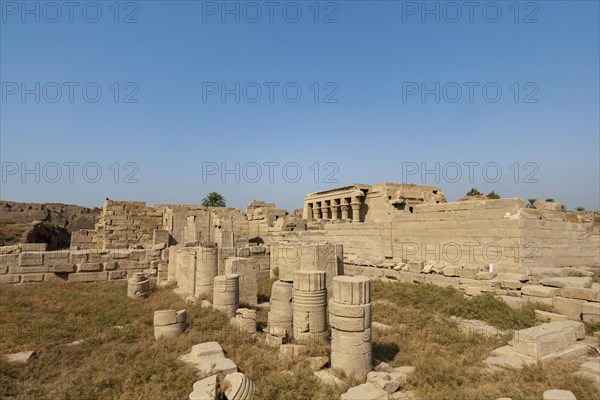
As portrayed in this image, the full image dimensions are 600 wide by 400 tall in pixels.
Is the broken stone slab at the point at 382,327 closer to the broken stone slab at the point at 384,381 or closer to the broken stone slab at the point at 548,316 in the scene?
the broken stone slab at the point at 384,381

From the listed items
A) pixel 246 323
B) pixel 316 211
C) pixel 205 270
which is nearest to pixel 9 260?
pixel 205 270

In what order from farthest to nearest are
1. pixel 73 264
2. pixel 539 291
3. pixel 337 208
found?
1. pixel 337 208
2. pixel 73 264
3. pixel 539 291

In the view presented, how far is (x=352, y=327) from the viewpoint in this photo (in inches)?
194

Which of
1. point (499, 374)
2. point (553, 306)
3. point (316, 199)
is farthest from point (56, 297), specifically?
point (316, 199)

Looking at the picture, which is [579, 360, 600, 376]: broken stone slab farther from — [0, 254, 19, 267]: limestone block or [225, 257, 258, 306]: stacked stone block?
[0, 254, 19, 267]: limestone block

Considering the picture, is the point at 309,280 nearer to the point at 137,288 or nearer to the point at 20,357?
the point at 20,357

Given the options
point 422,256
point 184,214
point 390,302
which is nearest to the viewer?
point 390,302

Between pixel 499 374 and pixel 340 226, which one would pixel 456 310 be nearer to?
pixel 499 374

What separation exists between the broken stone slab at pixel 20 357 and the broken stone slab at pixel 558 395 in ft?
23.3

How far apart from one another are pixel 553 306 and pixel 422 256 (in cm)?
479

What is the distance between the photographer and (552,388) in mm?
4191

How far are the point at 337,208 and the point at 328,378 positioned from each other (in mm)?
23310

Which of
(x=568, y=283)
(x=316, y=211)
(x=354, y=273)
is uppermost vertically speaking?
(x=316, y=211)

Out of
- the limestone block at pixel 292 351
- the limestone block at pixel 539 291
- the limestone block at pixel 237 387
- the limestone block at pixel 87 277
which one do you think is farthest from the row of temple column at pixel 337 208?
the limestone block at pixel 237 387
